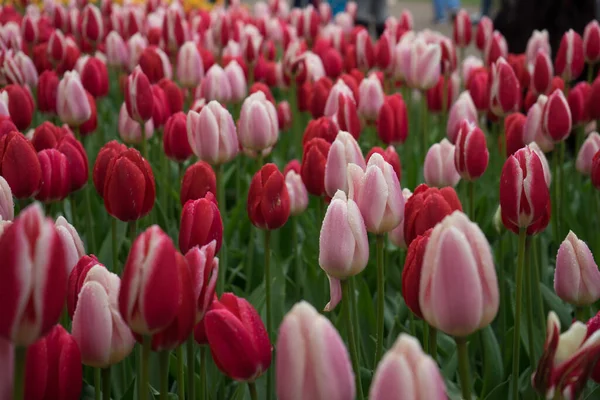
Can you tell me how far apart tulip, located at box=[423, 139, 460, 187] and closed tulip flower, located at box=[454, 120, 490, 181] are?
0.25m

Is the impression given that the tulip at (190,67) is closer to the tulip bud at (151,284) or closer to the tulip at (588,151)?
the tulip at (588,151)

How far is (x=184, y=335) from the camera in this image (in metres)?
1.00

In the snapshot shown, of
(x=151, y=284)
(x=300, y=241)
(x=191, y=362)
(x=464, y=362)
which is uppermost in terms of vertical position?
(x=151, y=284)

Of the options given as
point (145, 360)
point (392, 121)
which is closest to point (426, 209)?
point (145, 360)

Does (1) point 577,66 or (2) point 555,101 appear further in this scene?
(1) point 577,66

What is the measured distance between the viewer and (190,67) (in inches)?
131

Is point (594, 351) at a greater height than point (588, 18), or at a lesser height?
greater

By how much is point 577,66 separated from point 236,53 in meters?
1.78

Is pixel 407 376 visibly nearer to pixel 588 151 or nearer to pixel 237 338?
pixel 237 338

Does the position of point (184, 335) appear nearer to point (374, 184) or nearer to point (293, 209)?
point (374, 184)

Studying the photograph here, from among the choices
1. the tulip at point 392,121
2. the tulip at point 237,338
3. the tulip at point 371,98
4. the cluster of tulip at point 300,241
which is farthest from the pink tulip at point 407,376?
the tulip at point 371,98

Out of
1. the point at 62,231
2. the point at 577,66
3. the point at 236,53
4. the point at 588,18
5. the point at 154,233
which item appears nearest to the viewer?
the point at 154,233

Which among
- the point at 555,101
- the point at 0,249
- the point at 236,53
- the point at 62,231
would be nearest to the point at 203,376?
the point at 62,231

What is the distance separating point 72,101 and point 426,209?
1.55m
